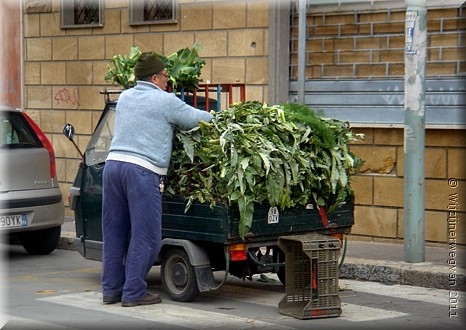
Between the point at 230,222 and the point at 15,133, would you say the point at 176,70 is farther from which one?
the point at 15,133

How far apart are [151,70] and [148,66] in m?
0.04

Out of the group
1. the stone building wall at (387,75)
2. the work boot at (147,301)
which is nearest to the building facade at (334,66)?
the stone building wall at (387,75)

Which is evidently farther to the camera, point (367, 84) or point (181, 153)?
point (367, 84)

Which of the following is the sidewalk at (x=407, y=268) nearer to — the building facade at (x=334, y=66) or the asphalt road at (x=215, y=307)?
the asphalt road at (x=215, y=307)

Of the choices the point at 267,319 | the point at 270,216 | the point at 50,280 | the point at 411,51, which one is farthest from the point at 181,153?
the point at 411,51

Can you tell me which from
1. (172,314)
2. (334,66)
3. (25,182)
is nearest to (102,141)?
(25,182)

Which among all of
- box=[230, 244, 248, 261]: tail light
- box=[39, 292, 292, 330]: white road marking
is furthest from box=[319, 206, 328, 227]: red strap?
box=[39, 292, 292, 330]: white road marking

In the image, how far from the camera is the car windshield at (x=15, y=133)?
1037 cm

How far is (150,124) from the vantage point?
7.66m

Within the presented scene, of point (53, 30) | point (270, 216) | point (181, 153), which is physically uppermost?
point (53, 30)

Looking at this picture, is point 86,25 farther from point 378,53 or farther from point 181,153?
point 181,153

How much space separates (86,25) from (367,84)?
4.84 m

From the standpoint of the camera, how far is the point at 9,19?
15.6 m

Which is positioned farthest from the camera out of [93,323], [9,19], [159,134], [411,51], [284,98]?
[9,19]
